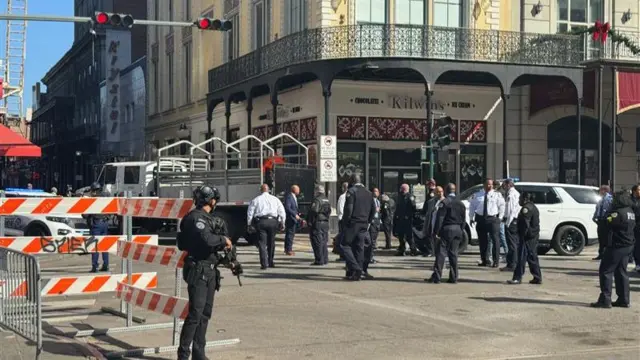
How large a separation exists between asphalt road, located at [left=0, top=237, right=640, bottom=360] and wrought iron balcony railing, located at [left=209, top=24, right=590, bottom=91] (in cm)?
1201

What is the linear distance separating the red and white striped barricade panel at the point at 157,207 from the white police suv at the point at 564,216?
11.2 meters

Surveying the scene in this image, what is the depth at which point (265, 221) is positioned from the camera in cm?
1616

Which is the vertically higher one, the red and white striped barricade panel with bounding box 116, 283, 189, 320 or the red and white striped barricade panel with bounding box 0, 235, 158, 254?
the red and white striped barricade panel with bounding box 0, 235, 158, 254

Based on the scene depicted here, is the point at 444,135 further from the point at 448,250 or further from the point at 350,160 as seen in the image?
the point at 448,250

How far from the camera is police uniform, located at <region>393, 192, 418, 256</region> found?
19.3 meters

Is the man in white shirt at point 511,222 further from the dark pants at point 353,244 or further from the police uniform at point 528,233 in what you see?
the dark pants at point 353,244

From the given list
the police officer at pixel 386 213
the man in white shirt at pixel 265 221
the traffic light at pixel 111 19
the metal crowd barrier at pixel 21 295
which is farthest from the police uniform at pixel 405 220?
the metal crowd barrier at pixel 21 295

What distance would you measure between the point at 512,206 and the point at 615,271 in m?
4.75

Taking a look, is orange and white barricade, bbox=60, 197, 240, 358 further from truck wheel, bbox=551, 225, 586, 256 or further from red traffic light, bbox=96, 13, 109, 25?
truck wheel, bbox=551, 225, 586, 256

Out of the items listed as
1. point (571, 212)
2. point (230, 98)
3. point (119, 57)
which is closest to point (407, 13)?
point (230, 98)

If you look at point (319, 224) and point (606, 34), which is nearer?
point (319, 224)

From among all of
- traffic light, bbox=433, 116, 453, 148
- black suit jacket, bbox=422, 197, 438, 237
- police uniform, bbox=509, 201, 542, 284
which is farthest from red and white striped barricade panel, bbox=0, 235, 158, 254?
traffic light, bbox=433, 116, 453, 148

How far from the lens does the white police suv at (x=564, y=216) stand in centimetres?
1944

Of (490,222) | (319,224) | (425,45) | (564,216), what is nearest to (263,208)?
(319,224)
